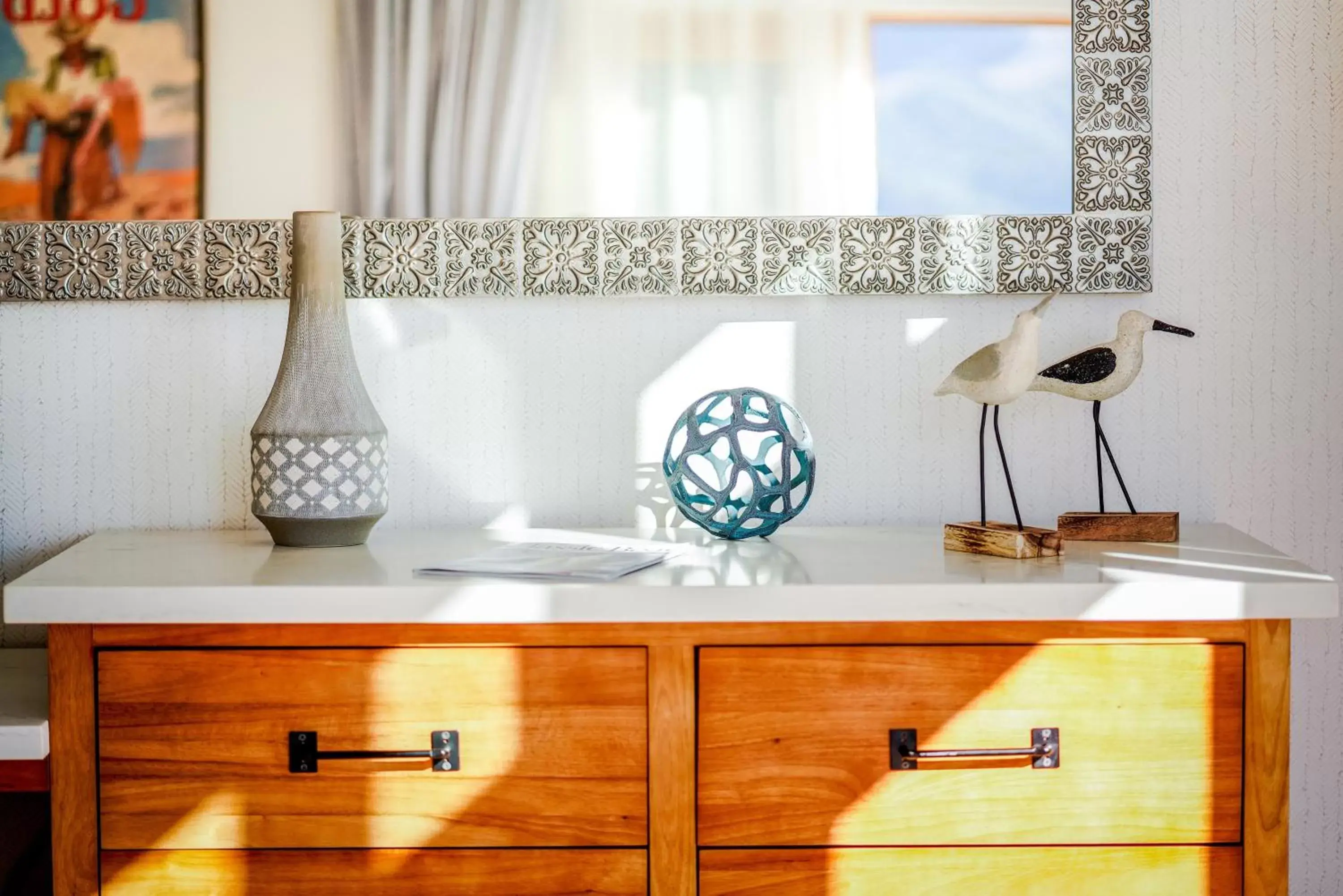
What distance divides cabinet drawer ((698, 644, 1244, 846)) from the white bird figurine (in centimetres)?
24

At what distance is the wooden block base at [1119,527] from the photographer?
137cm

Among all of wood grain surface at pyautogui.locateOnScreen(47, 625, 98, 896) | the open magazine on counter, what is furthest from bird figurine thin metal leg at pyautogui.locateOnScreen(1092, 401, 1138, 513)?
wood grain surface at pyautogui.locateOnScreen(47, 625, 98, 896)

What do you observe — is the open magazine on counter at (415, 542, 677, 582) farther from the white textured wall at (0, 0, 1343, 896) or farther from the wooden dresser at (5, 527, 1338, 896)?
the white textured wall at (0, 0, 1343, 896)

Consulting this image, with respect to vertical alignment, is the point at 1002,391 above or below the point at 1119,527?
above

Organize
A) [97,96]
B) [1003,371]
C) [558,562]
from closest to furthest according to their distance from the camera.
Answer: [558,562] < [1003,371] < [97,96]

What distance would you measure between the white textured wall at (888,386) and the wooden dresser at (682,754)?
493 mm

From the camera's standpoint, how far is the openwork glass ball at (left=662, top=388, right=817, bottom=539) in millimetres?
1372

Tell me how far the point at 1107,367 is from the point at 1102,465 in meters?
0.21

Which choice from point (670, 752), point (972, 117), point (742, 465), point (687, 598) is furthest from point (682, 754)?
point (972, 117)

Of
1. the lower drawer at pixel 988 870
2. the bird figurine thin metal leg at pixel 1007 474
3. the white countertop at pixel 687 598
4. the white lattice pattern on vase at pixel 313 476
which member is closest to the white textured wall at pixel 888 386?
the bird figurine thin metal leg at pixel 1007 474

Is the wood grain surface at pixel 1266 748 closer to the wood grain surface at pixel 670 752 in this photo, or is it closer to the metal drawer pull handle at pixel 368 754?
the wood grain surface at pixel 670 752

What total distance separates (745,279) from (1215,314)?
654mm

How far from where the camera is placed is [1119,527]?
1.38 meters

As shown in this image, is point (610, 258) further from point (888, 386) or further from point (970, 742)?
point (970, 742)
